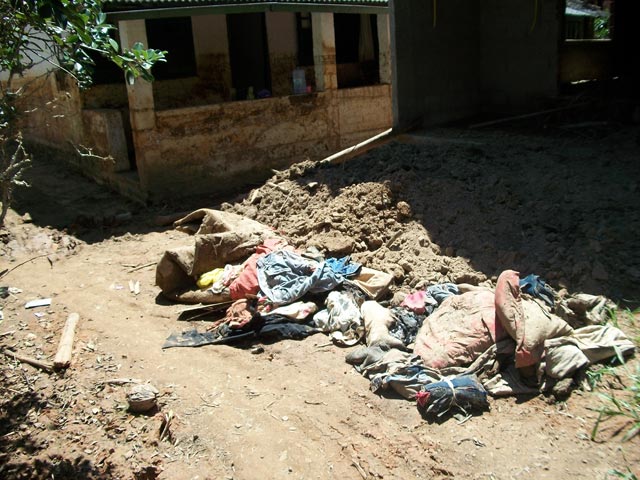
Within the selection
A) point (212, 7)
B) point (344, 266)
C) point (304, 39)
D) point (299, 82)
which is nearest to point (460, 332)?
point (344, 266)

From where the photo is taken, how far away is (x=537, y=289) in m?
5.21

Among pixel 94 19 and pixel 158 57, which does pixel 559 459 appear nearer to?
pixel 158 57

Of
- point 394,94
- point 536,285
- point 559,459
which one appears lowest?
point 559,459

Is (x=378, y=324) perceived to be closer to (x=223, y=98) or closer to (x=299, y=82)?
(x=299, y=82)

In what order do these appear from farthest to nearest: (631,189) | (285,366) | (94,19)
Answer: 1. (631,189)
2. (285,366)
3. (94,19)

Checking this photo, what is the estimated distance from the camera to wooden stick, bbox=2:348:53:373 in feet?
16.9

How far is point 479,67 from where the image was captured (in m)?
10.7

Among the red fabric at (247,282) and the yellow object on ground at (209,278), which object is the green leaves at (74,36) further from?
the yellow object on ground at (209,278)

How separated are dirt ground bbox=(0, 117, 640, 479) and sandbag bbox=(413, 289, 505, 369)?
0.49m

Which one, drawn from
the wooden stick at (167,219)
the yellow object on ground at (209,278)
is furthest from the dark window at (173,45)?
the yellow object on ground at (209,278)

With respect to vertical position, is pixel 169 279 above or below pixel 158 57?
below

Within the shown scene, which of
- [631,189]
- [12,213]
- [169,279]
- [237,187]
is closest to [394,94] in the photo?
[237,187]

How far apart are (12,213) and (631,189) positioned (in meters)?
9.52

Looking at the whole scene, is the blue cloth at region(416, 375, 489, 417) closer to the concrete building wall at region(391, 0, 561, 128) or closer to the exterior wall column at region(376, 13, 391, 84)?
the concrete building wall at region(391, 0, 561, 128)
